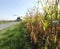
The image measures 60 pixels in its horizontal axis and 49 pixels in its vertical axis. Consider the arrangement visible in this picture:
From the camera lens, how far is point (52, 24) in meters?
5.05

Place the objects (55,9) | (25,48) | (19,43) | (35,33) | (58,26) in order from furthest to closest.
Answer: (19,43)
(25,48)
(35,33)
(58,26)
(55,9)

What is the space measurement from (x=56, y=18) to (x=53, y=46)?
73cm

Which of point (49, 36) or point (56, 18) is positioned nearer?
point (56, 18)

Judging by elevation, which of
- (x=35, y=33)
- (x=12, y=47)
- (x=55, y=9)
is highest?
(x=55, y=9)

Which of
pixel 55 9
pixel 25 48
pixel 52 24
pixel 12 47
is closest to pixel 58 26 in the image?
pixel 52 24

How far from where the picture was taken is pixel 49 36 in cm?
528

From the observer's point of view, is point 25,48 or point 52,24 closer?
point 52,24

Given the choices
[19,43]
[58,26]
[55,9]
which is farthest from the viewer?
[19,43]

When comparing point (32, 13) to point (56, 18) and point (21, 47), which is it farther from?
point (56, 18)

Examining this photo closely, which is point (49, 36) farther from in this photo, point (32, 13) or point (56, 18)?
point (32, 13)

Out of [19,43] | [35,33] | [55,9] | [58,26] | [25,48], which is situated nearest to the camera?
[55,9]

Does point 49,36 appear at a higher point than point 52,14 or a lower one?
lower

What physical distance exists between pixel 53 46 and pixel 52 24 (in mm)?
525

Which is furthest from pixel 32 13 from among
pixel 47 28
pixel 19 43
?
pixel 47 28
